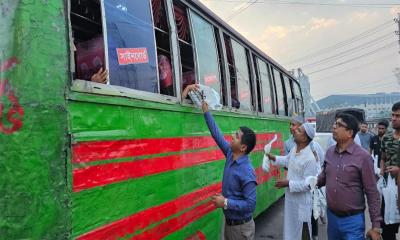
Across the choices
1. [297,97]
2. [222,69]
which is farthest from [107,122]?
[297,97]

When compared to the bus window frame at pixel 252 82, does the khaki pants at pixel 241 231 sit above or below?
below

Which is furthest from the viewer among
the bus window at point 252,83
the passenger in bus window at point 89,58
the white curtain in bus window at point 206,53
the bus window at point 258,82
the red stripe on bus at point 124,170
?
the bus window at point 258,82

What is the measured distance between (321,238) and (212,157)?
339 centimetres

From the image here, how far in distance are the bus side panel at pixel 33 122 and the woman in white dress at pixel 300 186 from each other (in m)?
2.86

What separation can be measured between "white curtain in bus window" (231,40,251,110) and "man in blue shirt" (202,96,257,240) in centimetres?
198

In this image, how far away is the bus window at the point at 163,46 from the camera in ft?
11.3

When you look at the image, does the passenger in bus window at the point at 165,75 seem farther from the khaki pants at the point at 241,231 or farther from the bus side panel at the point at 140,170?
the khaki pants at the point at 241,231

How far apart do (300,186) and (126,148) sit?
235 cm

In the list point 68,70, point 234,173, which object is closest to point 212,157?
point 234,173

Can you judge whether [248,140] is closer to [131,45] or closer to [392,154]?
[131,45]

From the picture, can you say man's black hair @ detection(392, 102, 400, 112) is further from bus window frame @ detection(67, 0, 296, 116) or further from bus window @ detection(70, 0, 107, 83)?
bus window @ detection(70, 0, 107, 83)

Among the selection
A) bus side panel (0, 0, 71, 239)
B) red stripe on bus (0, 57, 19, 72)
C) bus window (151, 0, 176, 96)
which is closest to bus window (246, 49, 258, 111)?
bus window (151, 0, 176, 96)

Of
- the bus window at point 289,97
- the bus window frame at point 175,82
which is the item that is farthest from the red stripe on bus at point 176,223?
the bus window at point 289,97

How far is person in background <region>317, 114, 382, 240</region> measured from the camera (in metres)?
3.46
